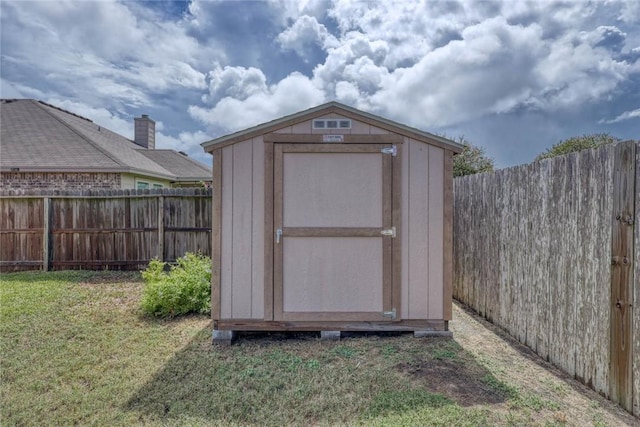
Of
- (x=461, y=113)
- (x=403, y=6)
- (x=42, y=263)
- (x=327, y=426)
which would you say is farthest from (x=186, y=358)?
(x=461, y=113)

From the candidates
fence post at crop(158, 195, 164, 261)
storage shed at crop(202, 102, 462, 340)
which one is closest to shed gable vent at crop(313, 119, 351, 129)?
storage shed at crop(202, 102, 462, 340)

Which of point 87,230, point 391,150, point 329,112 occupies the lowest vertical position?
point 87,230

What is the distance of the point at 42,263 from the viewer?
6906 mm

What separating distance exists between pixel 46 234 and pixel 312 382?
6969 millimetres

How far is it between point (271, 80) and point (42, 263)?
659 centimetres

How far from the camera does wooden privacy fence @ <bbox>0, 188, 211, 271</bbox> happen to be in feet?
22.1

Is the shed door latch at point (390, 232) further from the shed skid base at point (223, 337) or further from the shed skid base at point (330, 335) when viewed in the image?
the shed skid base at point (223, 337)

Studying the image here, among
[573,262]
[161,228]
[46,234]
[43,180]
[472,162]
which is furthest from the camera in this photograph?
[472,162]

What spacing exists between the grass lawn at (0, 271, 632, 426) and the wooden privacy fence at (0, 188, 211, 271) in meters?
2.56

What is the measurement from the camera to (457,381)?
9.05 feet

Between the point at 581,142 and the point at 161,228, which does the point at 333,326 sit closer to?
the point at 161,228

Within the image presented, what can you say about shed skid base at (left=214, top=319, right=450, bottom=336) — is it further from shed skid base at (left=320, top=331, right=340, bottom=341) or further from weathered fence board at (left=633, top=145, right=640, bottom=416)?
weathered fence board at (left=633, top=145, right=640, bottom=416)

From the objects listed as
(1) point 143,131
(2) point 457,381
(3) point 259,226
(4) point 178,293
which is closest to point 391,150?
(3) point 259,226

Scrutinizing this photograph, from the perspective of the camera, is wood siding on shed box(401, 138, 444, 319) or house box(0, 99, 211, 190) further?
house box(0, 99, 211, 190)
